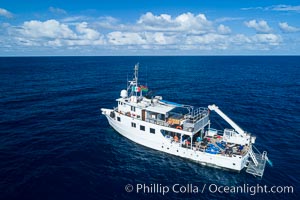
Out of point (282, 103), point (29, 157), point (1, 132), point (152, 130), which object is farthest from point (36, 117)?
point (282, 103)

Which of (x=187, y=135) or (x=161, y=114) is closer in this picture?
(x=187, y=135)

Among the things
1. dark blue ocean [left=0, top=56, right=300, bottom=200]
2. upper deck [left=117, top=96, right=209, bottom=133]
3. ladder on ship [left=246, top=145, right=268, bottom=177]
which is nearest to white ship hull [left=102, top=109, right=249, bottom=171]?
ladder on ship [left=246, top=145, right=268, bottom=177]

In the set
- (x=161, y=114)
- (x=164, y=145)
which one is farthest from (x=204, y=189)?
(x=161, y=114)

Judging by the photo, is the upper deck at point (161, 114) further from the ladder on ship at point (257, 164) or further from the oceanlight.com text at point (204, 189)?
the ladder on ship at point (257, 164)

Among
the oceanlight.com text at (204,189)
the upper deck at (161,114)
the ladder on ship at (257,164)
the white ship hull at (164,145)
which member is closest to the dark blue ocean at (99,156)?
the oceanlight.com text at (204,189)

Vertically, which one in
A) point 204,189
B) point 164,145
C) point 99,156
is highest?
point 164,145

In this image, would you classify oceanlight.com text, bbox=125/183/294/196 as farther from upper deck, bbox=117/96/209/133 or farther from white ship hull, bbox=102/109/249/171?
upper deck, bbox=117/96/209/133

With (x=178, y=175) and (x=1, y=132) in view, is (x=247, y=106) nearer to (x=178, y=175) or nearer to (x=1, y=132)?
(x=178, y=175)

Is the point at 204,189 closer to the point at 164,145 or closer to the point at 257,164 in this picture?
the point at 257,164
